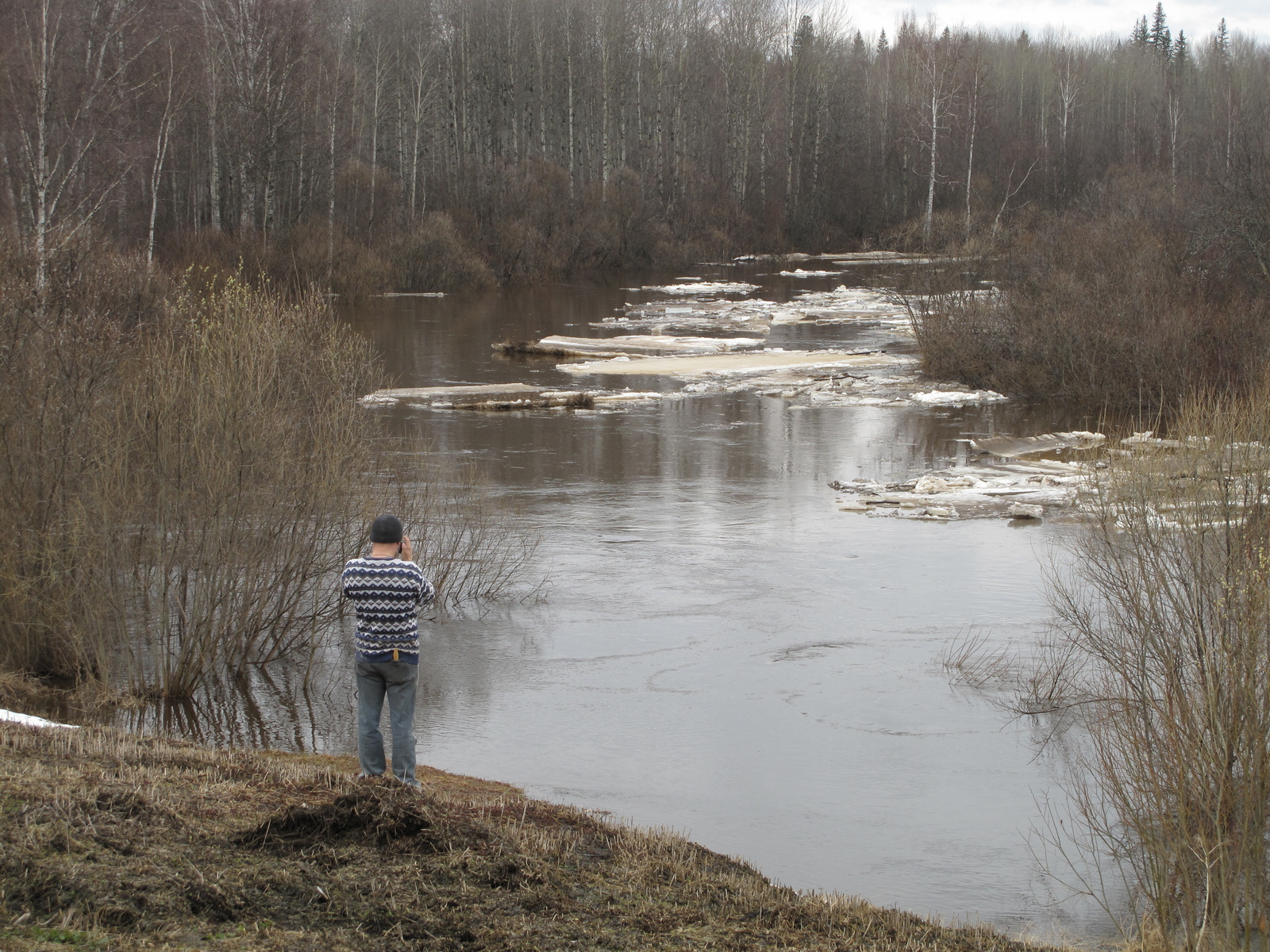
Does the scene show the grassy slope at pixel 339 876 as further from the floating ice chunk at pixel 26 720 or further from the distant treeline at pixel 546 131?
the distant treeline at pixel 546 131

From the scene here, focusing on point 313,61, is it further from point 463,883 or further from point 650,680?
point 463,883

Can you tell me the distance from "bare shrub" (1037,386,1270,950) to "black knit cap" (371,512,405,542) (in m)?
4.56

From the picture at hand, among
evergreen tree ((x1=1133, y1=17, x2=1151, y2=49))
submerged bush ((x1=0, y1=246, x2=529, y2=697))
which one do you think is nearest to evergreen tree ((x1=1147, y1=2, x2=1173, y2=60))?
evergreen tree ((x1=1133, y1=17, x2=1151, y2=49))

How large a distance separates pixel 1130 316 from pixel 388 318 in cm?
2652

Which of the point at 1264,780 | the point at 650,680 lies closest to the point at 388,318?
the point at 650,680

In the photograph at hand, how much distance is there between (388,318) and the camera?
46.1m

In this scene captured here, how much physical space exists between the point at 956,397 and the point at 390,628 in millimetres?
25399

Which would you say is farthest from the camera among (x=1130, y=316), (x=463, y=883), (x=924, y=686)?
(x=1130, y=316)

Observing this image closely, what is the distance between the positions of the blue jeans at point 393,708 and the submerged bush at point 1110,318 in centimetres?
2156

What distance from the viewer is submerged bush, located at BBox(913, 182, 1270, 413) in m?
28.3

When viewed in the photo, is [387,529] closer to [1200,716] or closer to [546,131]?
[1200,716]

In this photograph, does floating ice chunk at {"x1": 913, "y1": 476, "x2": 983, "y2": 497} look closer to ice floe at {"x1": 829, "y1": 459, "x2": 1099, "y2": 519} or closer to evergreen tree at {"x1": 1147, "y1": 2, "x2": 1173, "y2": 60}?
ice floe at {"x1": 829, "y1": 459, "x2": 1099, "y2": 519}

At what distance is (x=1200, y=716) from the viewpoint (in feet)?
25.2

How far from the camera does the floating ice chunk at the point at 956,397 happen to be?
3091cm
